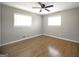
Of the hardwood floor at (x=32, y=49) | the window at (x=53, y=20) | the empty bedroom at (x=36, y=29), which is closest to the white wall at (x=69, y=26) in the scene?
the empty bedroom at (x=36, y=29)

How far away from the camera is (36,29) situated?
1744mm

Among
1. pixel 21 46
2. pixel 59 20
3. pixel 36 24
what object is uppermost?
pixel 59 20

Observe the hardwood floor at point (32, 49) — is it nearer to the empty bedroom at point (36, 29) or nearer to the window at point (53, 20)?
the empty bedroom at point (36, 29)

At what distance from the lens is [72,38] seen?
3.13 meters

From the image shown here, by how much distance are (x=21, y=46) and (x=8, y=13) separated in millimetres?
1369

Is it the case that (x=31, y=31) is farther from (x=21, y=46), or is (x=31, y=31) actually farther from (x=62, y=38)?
(x=62, y=38)

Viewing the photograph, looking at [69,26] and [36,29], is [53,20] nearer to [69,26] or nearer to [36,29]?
[69,26]

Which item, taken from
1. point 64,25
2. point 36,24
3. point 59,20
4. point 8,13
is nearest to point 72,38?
point 64,25

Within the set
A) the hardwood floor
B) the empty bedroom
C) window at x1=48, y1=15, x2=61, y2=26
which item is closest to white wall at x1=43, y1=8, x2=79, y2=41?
the empty bedroom

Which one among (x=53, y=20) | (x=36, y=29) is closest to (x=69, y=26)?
(x=53, y=20)

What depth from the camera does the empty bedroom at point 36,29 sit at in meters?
1.73

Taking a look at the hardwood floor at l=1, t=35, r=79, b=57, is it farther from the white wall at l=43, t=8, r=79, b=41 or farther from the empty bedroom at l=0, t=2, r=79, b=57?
the white wall at l=43, t=8, r=79, b=41

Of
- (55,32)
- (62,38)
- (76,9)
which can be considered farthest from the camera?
(55,32)

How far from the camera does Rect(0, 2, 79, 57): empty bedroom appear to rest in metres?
1.73
